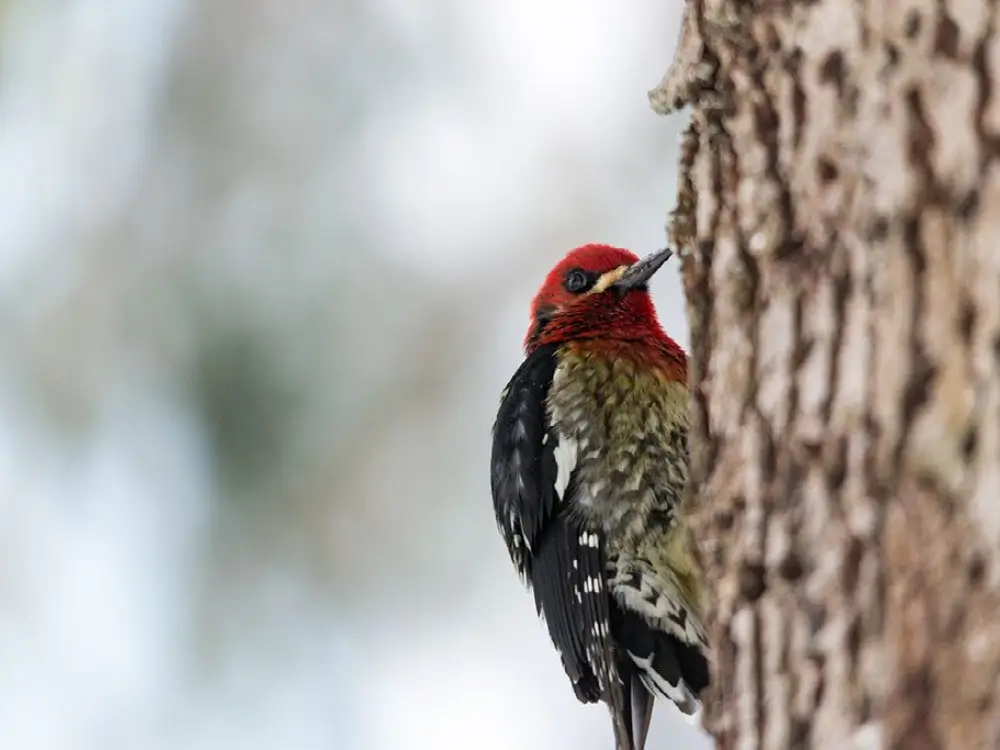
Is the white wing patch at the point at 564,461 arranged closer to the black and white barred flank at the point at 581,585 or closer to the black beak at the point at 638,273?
the black and white barred flank at the point at 581,585

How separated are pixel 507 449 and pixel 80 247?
2.76 meters

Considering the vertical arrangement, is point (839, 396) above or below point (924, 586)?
above

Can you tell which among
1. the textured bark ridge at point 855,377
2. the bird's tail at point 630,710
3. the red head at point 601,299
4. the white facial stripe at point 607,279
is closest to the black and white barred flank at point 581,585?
the bird's tail at point 630,710

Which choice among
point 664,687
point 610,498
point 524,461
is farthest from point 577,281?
point 664,687

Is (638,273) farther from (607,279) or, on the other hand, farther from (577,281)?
(577,281)

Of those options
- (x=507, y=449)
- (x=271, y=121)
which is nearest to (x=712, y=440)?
(x=507, y=449)

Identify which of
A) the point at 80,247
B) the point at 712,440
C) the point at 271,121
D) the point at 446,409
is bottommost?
the point at 712,440

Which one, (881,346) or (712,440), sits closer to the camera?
(881,346)

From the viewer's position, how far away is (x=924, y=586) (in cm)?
113

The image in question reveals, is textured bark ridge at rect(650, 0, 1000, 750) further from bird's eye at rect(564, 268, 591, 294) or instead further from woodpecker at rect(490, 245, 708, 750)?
bird's eye at rect(564, 268, 591, 294)

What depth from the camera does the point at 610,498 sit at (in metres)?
3.15

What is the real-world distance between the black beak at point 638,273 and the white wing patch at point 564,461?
1.74 feet

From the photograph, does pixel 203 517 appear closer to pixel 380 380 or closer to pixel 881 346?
pixel 380 380

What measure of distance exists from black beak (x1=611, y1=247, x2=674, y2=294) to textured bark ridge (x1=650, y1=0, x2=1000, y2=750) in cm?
202
